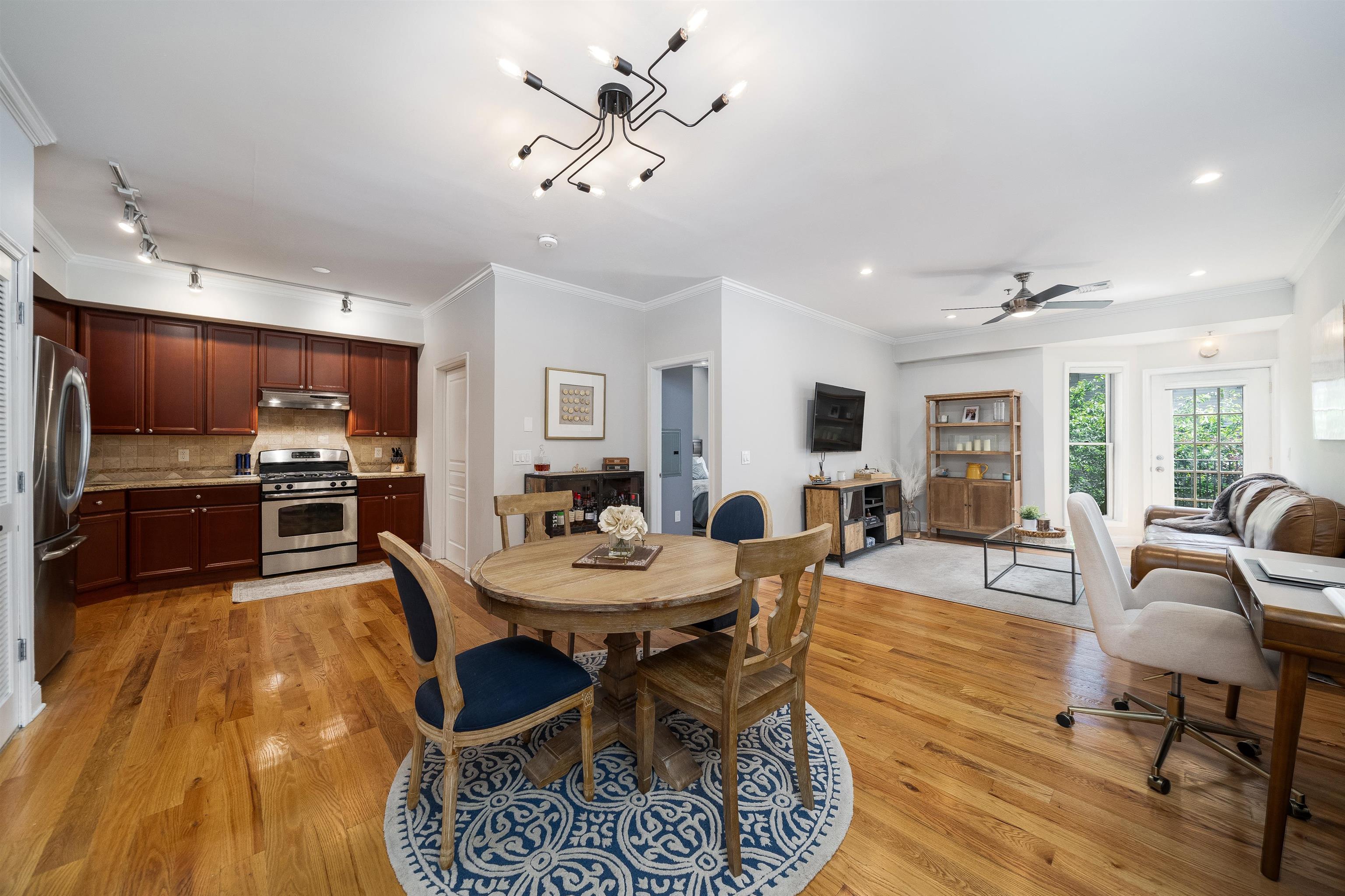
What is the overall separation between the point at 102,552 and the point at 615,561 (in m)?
4.55

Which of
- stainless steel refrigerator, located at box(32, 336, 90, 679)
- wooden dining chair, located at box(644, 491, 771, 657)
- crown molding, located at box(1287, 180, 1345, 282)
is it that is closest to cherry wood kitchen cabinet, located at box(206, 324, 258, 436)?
stainless steel refrigerator, located at box(32, 336, 90, 679)

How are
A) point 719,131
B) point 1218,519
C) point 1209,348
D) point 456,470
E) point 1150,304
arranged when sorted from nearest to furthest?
point 719,131, point 1218,519, point 456,470, point 1150,304, point 1209,348

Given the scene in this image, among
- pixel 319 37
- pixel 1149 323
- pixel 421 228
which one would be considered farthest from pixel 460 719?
pixel 1149 323

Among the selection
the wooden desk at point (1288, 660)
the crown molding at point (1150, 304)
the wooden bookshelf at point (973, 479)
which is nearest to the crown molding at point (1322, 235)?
the crown molding at point (1150, 304)

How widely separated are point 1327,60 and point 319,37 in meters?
3.84

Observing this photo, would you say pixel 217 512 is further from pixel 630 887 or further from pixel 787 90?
pixel 787 90

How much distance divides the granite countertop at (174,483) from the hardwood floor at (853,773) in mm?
1488

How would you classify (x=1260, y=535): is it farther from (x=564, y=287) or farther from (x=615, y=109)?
(x=564, y=287)

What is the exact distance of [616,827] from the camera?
5.28 ft

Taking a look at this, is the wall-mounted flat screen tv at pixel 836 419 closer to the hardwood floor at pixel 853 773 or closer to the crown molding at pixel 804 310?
the crown molding at pixel 804 310

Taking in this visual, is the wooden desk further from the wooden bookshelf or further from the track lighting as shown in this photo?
the track lighting

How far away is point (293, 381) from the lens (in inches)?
193

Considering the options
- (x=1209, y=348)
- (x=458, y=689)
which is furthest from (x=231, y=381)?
(x=1209, y=348)

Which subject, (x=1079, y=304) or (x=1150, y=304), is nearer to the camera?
(x=1079, y=304)
